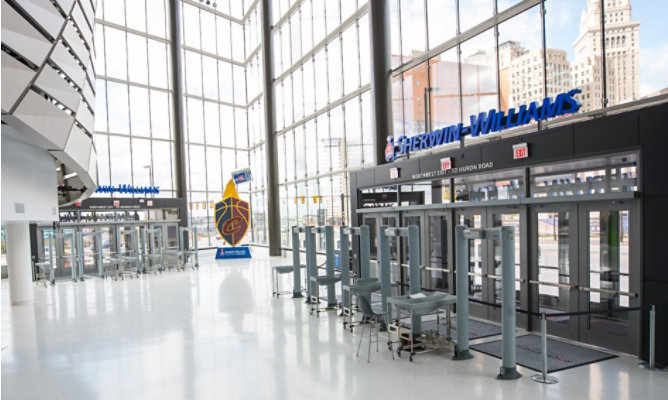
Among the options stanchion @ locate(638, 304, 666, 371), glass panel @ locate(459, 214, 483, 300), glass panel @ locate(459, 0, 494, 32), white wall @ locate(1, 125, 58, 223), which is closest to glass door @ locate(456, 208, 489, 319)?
glass panel @ locate(459, 214, 483, 300)

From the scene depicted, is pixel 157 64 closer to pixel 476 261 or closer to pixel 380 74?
pixel 380 74

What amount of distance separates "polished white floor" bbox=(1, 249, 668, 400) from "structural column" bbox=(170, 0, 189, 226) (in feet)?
41.5

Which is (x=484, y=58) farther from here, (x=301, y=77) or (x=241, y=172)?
(x=241, y=172)

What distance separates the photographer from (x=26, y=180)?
7.43 metres

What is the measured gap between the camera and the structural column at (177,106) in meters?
22.9

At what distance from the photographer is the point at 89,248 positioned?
1930cm

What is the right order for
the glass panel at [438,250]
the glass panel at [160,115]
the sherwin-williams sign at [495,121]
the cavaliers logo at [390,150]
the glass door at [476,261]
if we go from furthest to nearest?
1. the glass panel at [160,115]
2. the cavaliers logo at [390,150]
3. the glass panel at [438,250]
4. the glass door at [476,261]
5. the sherwin-williams sign at [495,121]

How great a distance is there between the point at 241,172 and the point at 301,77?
5.78 m

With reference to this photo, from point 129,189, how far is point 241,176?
5.33 m

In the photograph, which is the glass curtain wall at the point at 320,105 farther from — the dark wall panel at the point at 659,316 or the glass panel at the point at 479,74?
the dark wall panel at the point at 659,316

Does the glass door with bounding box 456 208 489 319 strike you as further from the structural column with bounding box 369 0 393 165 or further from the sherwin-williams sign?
the structural column with bounding box 369 0 393 165

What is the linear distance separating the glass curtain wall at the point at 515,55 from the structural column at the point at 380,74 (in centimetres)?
22

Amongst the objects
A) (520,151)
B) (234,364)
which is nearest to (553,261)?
(520,151)

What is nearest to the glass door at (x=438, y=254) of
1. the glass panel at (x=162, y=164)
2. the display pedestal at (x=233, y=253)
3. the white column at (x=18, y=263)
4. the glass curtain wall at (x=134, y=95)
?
the white column at (x=18, y=263)
